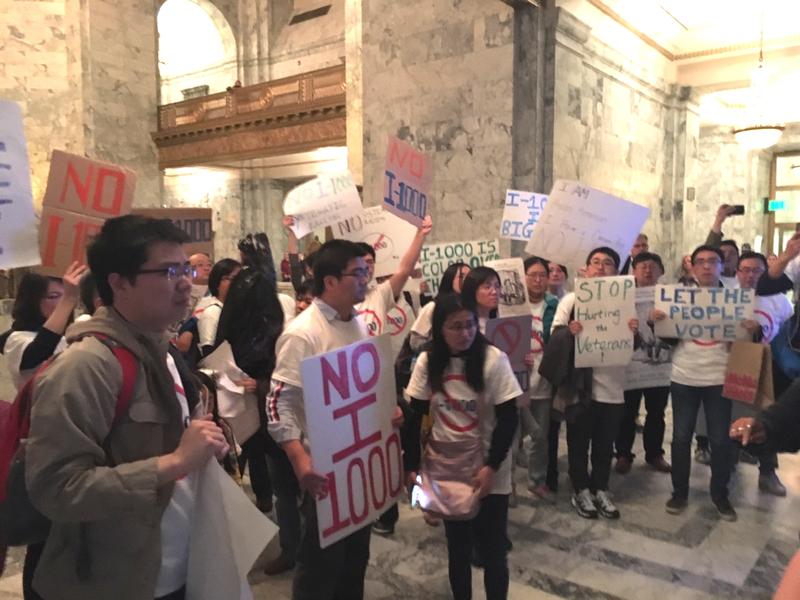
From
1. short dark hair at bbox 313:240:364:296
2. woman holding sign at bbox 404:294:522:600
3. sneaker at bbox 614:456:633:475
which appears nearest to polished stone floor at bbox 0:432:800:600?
sneaker at bbox 614:456:633:475

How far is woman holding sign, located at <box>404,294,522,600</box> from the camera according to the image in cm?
283

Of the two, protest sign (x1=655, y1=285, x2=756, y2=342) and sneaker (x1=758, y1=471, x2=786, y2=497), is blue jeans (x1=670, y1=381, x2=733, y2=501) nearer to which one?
protest sign (x1=655, y1=285, x2=756, y2=342)

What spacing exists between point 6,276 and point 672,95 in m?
11.2

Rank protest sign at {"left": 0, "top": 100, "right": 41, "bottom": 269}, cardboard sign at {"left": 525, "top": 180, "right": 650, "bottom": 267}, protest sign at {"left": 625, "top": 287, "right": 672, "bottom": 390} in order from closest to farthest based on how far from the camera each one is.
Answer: protest sign at {"left": 0, "top": 100, "right": 41, "bottom": 269} → protest sign at {"left": 625, "top": 287, "right": 672, "bottom": 390} → cardboard sign at {"left": 525, "top": 180, "right": 650, "bottom": 267}

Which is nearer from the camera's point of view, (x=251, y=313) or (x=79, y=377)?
(x=79, y=377)

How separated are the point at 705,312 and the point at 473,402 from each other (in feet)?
7.67

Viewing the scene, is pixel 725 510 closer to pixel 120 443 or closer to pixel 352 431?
pixel 352 431

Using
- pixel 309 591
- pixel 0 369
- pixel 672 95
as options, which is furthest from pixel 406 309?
pixel 672 95

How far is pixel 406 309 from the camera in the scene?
4965mm

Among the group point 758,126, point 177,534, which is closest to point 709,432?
point 177,534

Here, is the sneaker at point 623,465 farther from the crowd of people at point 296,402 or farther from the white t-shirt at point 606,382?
the white t-shirt at point 606,382

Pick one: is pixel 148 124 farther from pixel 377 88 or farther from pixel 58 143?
pixel 377 88

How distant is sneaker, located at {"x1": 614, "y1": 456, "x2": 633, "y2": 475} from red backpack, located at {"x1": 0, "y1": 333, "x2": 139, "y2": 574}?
4638 millimetres

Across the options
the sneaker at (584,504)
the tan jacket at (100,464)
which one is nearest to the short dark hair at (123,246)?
the tan jacket at (100,464)
